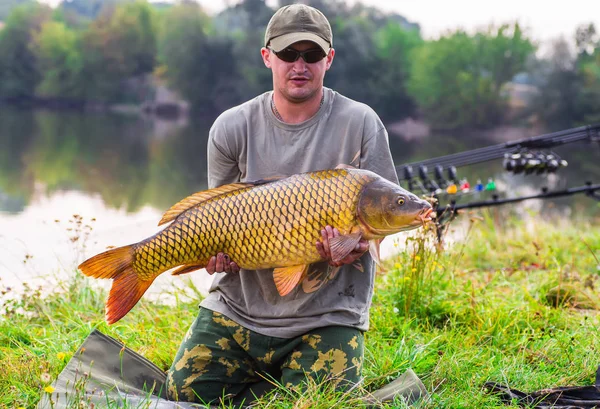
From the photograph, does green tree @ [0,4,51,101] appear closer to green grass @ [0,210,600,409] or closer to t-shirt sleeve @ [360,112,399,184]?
green grass @ [0,210,600,409]

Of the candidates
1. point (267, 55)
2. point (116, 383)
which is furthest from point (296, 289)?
point (267, 55)

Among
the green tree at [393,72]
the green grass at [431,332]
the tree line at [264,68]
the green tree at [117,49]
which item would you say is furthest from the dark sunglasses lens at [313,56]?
the green tree at [117,49]

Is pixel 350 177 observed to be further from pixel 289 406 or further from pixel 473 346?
pixel 473 346

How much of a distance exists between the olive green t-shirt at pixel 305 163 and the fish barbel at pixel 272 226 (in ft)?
0.46

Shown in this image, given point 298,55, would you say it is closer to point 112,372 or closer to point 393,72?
point 112,372

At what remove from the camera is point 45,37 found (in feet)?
133

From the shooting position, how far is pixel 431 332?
266 cm

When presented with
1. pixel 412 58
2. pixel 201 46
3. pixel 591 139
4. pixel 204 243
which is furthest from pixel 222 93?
pixel 204 243

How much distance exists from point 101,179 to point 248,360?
38.6 feet

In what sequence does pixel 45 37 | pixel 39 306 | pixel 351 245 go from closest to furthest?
pixel 351 245
pixel 39 306
pixel 45 37

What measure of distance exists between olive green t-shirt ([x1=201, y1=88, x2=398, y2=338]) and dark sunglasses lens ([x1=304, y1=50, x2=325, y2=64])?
0.47 feet

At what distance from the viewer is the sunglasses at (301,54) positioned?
2059 millimetres

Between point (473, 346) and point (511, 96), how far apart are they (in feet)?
89.1

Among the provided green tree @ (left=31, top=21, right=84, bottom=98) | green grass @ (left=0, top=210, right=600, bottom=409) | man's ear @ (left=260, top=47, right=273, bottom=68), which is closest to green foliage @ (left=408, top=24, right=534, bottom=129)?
green tree @ (left=31, top=21, right=84, bottom=98)
